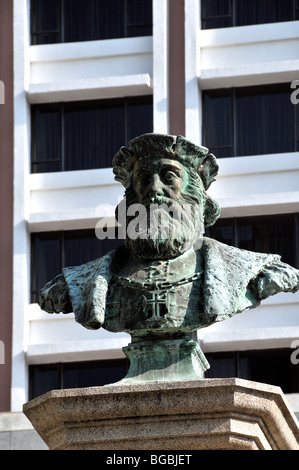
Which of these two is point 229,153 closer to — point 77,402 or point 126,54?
point 126,54

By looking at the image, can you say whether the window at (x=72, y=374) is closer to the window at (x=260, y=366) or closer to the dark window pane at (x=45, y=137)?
the window at (x=260, y=366)

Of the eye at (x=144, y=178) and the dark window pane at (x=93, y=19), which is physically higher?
the dark window pane at (x=93, y=19)

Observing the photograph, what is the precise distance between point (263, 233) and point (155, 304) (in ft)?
59.7

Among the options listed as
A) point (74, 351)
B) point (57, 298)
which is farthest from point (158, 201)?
point (74, 351)

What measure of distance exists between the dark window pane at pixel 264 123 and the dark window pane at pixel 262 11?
1.42 m

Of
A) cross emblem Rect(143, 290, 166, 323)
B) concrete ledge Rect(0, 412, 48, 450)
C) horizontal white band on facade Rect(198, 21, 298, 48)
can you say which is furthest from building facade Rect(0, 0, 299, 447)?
cross emblem Rect(143, 290, 166, 323)

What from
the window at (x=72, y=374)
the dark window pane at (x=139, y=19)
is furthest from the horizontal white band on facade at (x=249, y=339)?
the dark window pane at (x=139, y=19)

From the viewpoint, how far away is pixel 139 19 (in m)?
30.9

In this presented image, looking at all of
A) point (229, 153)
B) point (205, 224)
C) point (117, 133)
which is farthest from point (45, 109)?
point (205, 224)

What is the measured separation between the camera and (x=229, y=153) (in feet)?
97.9

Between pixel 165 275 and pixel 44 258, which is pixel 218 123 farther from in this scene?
pixel 165 275

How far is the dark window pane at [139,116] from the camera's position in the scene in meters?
30.2

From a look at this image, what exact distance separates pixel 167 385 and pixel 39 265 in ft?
62.6

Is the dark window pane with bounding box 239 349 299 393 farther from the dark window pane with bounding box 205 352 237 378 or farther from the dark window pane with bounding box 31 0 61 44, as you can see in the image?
the dark window pane with bounding box 31 0 61 44
